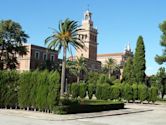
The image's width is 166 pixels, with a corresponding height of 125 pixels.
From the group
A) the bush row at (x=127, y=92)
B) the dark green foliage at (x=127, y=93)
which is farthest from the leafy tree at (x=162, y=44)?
the dark green foliage at (x=127, y=93)

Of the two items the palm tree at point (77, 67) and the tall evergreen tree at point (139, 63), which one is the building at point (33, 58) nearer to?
the palm tree at point (77, 67)

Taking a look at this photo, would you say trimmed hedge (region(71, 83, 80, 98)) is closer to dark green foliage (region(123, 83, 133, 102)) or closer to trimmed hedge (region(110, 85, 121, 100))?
trimmed hedge (region(110, 85, 121, 100))

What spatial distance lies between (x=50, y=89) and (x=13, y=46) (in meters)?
46.4

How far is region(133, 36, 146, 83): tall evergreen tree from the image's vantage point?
203 ft

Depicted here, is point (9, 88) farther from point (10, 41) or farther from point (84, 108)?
point (10, 41)

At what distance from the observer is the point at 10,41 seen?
7294cm

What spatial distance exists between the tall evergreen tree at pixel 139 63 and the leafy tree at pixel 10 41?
74.8 ft

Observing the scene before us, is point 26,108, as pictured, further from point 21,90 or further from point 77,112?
point 77,112

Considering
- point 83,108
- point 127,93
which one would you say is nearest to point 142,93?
point 127,93

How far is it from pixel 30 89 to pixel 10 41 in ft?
148

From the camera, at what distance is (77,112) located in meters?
28.6

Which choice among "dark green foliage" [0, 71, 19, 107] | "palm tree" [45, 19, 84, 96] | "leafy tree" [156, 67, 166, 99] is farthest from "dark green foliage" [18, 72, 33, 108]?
"leafy tree" [156, 67, 166, 99]

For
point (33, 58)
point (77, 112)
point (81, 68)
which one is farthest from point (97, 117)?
point (81, 68)

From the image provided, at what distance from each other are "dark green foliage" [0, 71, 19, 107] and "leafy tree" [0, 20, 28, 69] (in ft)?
135
